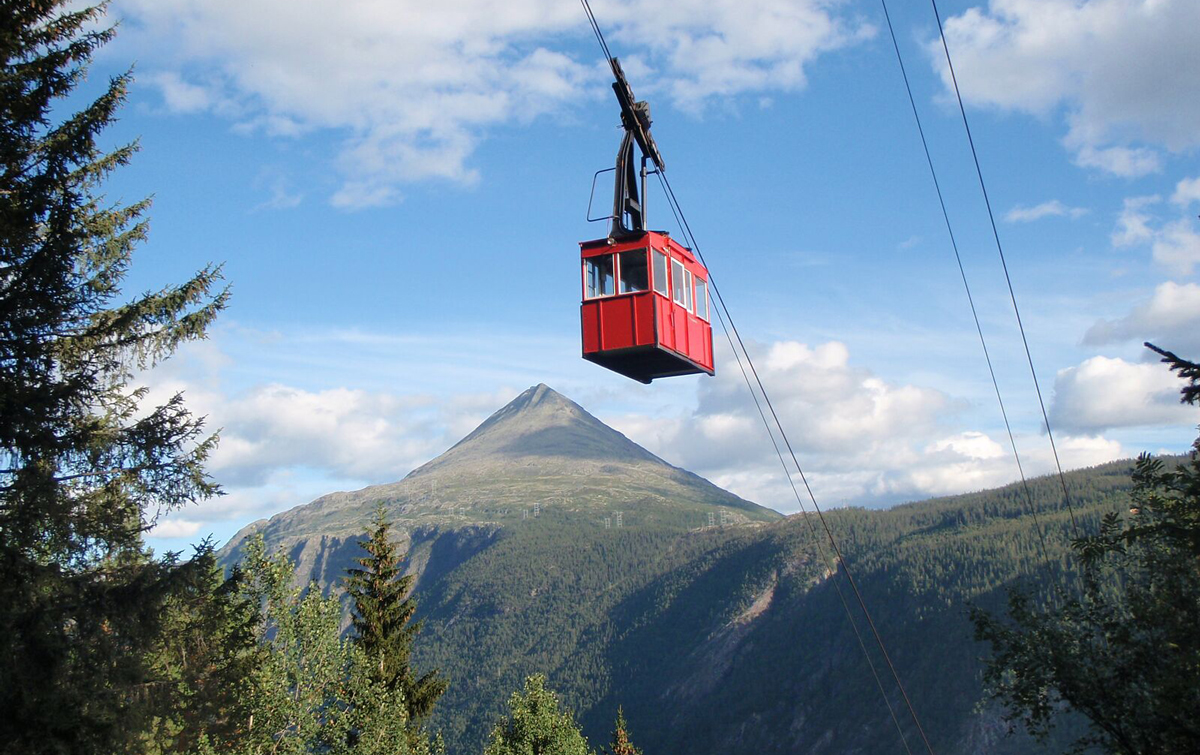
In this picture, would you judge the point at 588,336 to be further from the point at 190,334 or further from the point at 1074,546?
the point at 1074,546

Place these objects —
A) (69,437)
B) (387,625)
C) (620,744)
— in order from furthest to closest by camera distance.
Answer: (620,744)
(387,625)
(69,437)

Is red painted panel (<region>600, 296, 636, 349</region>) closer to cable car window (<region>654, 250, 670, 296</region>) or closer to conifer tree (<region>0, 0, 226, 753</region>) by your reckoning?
cable car window (<region>654, 250, 670, 296</region>)

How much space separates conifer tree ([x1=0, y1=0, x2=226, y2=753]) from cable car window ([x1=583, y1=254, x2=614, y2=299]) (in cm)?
799

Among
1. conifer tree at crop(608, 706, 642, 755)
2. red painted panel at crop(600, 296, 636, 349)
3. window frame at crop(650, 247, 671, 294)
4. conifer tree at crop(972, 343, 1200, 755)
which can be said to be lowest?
conifer tree at crop(608, 706, 642, 755)

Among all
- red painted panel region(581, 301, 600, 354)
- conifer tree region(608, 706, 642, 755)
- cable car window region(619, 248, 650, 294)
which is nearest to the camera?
red painted panel region(581, 301, 600, 354)

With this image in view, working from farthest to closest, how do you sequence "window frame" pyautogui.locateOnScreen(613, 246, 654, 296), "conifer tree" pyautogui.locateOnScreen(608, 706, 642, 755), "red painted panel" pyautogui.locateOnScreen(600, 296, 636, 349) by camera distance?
"conifer tree" pyautogui.locateOnScreen(608, 706, 642, 755)
"window frame" pyautogui.locateOnScreen(613, 246, 654, 296)
"red painted panel" pyautogui.locateOnScreen(600, 296, 636, 349)

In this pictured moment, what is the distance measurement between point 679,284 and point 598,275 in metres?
1.98

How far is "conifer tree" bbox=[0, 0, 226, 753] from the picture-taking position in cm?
1648

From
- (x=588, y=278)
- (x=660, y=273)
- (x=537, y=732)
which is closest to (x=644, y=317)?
(x=660, y=273)

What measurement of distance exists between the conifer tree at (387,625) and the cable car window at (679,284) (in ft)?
66.7

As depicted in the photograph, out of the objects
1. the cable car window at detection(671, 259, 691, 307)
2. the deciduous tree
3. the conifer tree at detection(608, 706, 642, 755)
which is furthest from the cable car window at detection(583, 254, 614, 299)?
the conifer tree at detection(608, 706, 642, 755)

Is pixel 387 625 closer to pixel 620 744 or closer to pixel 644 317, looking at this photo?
pixel 644 317

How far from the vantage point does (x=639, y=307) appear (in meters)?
23.0

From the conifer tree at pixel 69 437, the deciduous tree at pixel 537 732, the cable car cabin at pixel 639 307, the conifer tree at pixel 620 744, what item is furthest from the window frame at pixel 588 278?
the conifer tree at pixel 620 744
